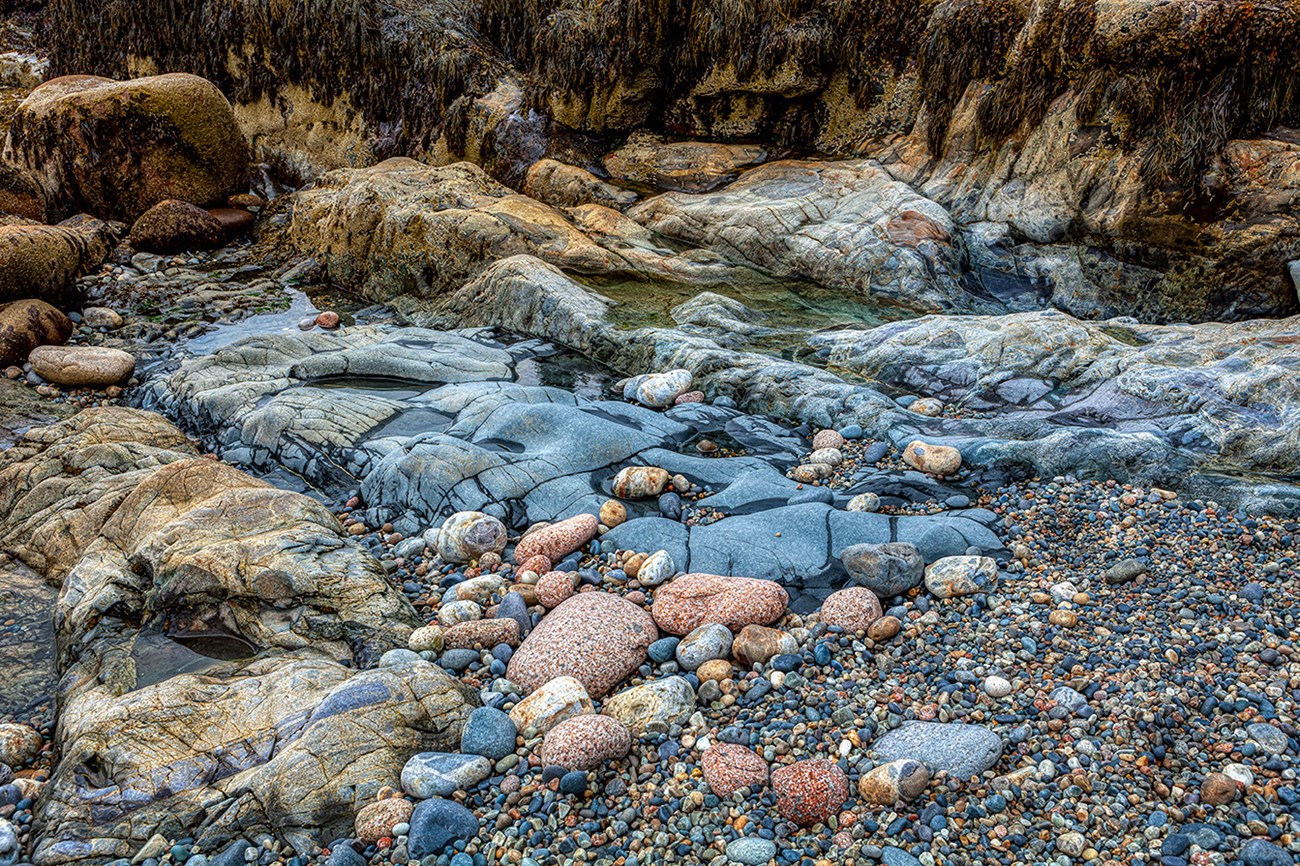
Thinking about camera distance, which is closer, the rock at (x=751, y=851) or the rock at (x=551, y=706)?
the rock at (x=751, y=851)

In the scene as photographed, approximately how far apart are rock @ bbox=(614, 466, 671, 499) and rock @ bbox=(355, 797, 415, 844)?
249cm

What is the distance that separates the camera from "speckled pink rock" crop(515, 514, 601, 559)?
15.0 feet

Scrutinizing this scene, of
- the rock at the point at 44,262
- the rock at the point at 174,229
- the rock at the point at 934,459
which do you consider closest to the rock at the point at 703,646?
the rock at the point at 934,459

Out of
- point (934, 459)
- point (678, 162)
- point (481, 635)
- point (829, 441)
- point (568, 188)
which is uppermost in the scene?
point (678, 162)

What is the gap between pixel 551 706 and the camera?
3309mm

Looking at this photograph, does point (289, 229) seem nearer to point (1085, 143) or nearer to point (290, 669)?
point (290, 669)

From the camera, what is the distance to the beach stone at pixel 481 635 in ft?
12.8

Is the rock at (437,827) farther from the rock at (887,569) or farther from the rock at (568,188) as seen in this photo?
the rock at (568,188)

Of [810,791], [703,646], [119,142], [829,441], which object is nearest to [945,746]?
[810,791]

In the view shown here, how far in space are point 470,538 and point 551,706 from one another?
160cm

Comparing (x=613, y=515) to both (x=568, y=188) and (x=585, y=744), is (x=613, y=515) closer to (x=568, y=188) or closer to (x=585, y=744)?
(x=585, y=744)

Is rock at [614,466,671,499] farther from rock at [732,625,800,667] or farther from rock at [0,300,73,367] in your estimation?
rock at [0,300,73,367]

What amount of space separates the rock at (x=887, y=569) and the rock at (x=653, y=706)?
A: 1.12 m

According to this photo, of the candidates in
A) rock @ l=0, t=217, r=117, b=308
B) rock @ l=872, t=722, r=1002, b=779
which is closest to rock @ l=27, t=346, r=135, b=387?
rock @ l=0, t=217, r=117, b=308
